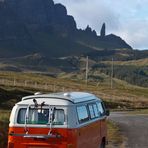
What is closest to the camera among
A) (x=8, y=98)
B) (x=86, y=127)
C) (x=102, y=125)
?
(x=86, y=127)

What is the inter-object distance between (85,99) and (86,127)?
1217 millimetres

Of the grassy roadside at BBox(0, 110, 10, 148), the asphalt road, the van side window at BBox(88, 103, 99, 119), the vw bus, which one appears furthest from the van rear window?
the asphalt road

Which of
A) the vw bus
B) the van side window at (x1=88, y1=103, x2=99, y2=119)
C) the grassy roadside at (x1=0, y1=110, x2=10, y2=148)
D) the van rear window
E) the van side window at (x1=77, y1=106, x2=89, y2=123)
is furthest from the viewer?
the grassy roadside at (x1=0, y1=110, x2=10, y2=148)

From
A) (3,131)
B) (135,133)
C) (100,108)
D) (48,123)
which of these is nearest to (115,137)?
(135,133)

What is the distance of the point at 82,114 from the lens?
57.2ft

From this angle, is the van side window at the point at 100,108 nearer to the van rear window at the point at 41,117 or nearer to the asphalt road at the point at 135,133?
the van rear window at the point at 41,117

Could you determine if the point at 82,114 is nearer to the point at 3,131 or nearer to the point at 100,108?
the point at 100,108

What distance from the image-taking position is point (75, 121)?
16.4m

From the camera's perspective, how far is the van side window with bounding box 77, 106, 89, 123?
17031 millimetres

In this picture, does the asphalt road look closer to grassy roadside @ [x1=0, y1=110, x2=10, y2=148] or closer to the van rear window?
grassy roadside @ [x1=0, y1=110, x2=10, y2=148]

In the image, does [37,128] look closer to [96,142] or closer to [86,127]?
[86,127]

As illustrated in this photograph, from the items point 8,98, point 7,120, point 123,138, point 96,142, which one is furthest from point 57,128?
point 8,98

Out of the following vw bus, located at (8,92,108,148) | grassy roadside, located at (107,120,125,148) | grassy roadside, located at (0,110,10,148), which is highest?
vw bus, located at (8,92,108,148)

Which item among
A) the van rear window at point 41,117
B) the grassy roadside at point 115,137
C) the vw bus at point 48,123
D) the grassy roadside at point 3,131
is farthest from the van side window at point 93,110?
the grassy roadside at point 115,137
